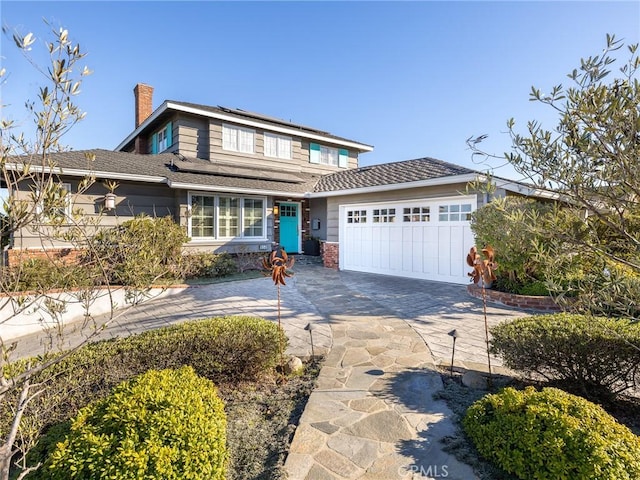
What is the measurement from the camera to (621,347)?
118 inches

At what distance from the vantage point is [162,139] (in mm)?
14977

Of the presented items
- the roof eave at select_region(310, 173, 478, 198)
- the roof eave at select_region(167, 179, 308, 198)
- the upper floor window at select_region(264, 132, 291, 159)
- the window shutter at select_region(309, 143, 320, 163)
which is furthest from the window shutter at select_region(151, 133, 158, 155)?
the roof eave at select_region(310, 173, 478, 198)

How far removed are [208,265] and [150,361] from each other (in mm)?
7917

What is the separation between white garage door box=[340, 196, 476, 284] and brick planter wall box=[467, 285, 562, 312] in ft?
5.56

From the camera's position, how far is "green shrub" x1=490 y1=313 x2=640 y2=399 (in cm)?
303

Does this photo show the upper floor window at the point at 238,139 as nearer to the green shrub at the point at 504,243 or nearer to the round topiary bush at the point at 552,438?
the green shrub at the point at 504,243

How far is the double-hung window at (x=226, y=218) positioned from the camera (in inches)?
464

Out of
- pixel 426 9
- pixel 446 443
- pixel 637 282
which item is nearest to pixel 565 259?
pixel 637 282

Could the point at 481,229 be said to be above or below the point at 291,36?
below

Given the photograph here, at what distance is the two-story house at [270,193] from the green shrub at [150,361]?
6.75m

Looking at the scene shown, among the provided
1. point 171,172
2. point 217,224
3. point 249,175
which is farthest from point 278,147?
point 171,172

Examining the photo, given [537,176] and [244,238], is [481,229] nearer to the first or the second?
[537,176]

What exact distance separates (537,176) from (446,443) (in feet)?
7.26

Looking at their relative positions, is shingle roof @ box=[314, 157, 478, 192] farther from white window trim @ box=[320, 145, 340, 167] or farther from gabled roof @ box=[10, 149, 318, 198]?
white window trim @ box=[320, 145, 340, 167]
